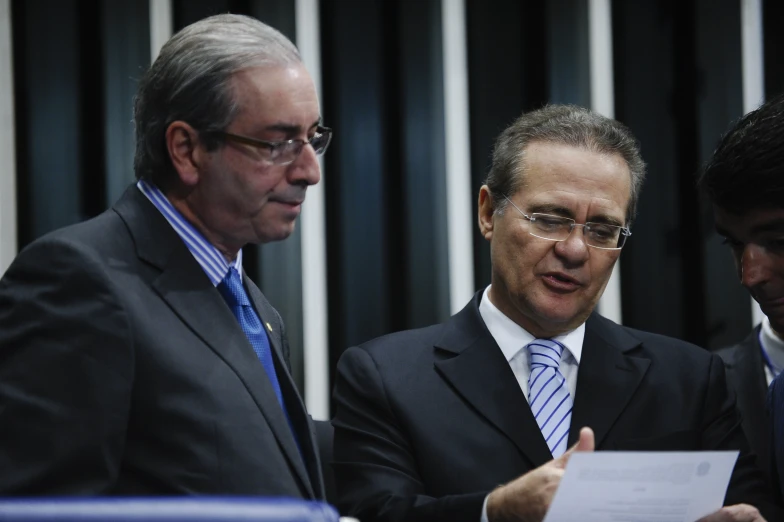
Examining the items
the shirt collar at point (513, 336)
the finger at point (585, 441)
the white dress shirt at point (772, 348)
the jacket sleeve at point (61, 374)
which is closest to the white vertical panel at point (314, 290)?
the shirt collar at point (513, 336)

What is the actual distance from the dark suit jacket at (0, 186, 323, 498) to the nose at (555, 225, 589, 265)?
28.4 inches

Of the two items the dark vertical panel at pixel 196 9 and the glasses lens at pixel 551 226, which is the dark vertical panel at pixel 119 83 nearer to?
the dark vertical panel at pixel 196 9

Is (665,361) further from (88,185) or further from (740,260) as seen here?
(88,185)

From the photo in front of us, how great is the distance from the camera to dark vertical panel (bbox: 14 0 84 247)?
111 inches

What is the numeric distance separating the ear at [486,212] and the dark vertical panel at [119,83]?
3.82 ft

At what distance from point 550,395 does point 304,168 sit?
671 millimetres

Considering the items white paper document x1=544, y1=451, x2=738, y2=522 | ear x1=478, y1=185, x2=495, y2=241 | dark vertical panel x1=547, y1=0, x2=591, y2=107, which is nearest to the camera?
white paper document x1=544, y1=451, x2=738, y2=522

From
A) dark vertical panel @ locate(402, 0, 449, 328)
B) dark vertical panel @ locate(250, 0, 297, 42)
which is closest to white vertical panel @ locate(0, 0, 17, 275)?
dark vertical panel @ locate(250, 0, 297, 42)

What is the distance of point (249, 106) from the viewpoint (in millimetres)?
1504

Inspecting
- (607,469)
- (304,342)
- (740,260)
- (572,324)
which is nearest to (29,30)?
(304,342)

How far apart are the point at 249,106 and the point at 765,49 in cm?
212

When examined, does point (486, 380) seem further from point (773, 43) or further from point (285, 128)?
point (773, 43)

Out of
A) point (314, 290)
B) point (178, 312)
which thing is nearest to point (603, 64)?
point (314, 290)

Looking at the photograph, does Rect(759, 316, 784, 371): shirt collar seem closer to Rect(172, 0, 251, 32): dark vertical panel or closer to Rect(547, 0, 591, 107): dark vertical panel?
Rect(547, 0, 591, 107): dark vertical panel
